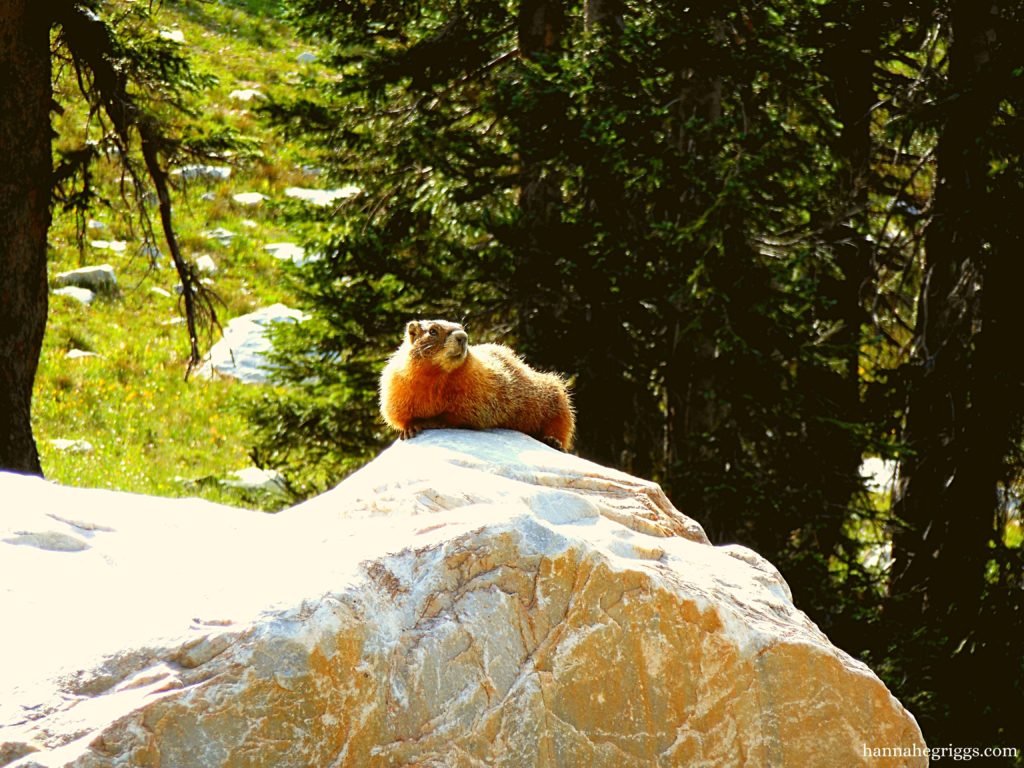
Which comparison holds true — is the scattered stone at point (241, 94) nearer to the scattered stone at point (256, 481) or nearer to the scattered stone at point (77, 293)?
the scattered stone at point (77, 293)

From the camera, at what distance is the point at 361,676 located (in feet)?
14.3

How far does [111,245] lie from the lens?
2445 cm

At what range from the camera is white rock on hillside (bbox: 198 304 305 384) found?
20047 mm

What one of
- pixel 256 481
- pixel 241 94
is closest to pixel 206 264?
pixel 256 481

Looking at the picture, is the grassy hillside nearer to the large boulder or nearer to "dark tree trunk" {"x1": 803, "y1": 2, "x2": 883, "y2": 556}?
"dark tree trunk" {"x1": 803, "y1": 2, "x2": 883, "y2": 556}

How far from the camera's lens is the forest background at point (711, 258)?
11.8m

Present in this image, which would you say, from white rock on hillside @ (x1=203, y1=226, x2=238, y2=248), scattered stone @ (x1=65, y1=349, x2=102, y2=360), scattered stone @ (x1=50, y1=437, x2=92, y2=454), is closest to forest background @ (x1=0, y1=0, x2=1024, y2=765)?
scattered stone @ (x1=50, y1=437, x2=92, y2=454)

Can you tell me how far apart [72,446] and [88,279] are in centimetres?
750

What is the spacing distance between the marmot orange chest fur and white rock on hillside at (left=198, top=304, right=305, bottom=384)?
40.1 feet

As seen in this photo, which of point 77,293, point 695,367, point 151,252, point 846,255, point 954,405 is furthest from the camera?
point 77,293

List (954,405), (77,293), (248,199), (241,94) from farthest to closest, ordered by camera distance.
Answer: (241,94) → (248,199) → (77,293) → (954,405)

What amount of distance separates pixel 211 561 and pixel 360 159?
10.3 m

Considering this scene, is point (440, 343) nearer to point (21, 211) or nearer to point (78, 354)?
point (21, 211)

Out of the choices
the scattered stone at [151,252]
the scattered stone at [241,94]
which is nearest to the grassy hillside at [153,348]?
the scattered stone at [151,252]
